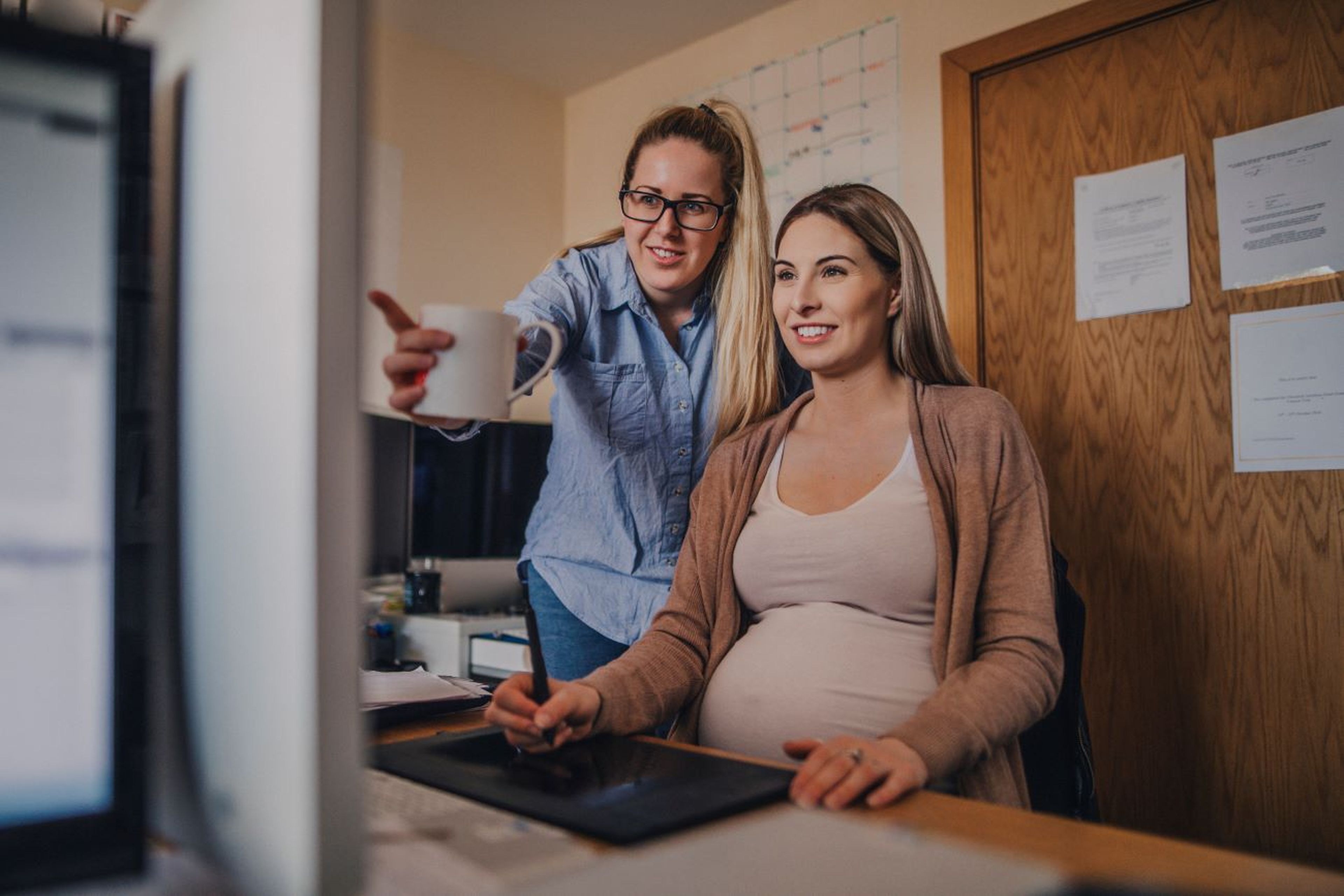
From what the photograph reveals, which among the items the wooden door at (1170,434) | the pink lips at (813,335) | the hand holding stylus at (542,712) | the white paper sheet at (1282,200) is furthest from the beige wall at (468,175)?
the hand holding stylus at (542,712)

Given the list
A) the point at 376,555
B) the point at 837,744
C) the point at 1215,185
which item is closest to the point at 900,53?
the point at 1215,185

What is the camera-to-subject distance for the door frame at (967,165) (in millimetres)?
2350

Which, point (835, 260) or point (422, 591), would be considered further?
point (422, 591)

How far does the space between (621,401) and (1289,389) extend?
1.38 m

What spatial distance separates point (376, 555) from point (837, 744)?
2253 millimetres

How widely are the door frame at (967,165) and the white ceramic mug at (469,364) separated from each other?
180 cm

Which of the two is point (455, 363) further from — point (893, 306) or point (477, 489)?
point (477, 489)

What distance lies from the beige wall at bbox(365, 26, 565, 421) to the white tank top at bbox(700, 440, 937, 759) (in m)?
2.19

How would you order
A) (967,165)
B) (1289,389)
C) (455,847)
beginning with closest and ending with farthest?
(455,847) → (1289,389) → (967,165)

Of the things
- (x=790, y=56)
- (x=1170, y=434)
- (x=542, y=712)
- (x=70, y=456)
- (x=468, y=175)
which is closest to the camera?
(x=70, y=456)

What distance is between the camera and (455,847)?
0.52 metres

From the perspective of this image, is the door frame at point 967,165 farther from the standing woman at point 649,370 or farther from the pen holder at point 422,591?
the pen holder at point 422,591

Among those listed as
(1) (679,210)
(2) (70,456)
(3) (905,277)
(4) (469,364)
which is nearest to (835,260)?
(3) (905,277)

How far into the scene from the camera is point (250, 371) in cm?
38
